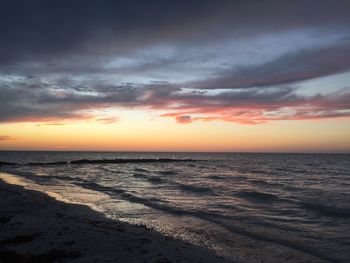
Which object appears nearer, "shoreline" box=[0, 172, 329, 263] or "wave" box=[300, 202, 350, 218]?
"shoreline" box=[0, 172, 329, 263]

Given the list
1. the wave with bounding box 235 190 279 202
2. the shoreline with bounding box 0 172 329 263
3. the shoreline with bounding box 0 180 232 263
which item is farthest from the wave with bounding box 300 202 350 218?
the shoreline with bounding box 0 180 232 263

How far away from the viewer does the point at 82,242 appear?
1052 cm

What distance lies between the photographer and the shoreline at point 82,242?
9.13 m

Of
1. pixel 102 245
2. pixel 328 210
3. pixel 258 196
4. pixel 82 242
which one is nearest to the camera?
pixel 102 245

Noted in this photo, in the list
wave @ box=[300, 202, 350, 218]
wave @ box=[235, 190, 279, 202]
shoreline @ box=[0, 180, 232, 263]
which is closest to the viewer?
shoreline @ box=[0, 180, 232, 263]

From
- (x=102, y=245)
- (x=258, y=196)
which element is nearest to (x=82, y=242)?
(x=102, y=245)

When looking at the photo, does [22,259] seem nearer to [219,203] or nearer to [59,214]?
[59,214]

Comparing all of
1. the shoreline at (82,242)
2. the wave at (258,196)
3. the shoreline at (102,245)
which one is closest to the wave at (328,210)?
the wave at (258,196)

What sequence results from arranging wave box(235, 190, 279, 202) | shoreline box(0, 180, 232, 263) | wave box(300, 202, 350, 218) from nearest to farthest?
shoreline box(0, 180, 232, 263)
wave box(300, 202, 350, 218)
wave box(235, 190, 279, 202)

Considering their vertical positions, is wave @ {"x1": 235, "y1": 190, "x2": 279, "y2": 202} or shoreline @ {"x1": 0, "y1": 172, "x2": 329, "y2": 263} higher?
shoreline @ {"x1": 0, "y1": 172, "x2": 329, "y2": 263}

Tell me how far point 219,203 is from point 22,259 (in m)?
14.7

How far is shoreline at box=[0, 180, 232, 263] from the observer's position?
9133 millimetres

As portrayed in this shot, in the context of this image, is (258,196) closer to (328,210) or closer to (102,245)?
(328,210)

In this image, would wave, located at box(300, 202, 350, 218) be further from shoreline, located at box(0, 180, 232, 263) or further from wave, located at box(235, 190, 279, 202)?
shoreline, located at box(0, 180, 232, 263)
